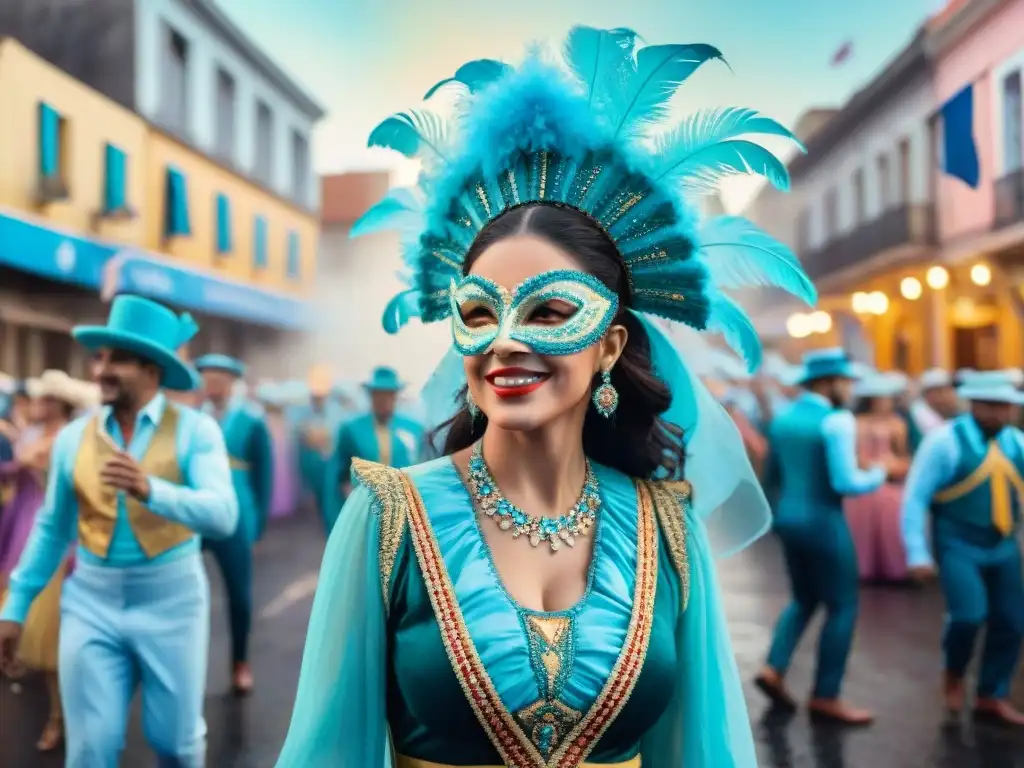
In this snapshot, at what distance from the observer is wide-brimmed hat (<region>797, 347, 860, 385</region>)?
590 centimetres

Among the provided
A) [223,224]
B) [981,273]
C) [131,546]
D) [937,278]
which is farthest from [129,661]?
[937,278]

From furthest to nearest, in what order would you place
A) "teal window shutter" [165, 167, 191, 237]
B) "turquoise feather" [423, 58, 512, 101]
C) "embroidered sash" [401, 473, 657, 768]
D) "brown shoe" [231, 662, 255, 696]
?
"teal window shutter" [165, 167, 191, 237] → "brown shoe" [231, 662, 255, 696] → "turquoise feather" [423, 58, 512, 101] → "embroidered sash" [401, 473, 657, 768]

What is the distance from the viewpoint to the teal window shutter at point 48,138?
316 inches

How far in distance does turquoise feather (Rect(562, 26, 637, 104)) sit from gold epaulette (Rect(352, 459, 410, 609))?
83 centimetres

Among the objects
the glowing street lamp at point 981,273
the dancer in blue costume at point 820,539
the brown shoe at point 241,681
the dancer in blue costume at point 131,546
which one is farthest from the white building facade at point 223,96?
the glowing street lamp at point 981,273

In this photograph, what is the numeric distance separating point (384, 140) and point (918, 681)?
5276 mm

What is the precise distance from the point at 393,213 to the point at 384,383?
4.63 m

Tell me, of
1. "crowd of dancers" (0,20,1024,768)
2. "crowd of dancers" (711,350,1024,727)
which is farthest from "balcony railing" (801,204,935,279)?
"crowd of dancers" (0,20,1024,768)

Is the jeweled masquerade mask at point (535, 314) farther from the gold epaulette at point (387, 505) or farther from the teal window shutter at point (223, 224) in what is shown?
the teal window shutter at point (223, 224)

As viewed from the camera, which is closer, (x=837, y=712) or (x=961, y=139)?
(x=837, y=712)

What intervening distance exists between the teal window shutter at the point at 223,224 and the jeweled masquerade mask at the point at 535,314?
39.5ft

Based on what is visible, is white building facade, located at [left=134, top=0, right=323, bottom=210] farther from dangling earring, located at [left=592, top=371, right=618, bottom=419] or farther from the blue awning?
dangling earring, located at [left=592, top=371, right=618, bottom=419]

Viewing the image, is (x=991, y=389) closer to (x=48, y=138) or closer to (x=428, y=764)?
(x=428, y=764)

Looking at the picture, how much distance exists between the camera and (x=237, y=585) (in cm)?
580
